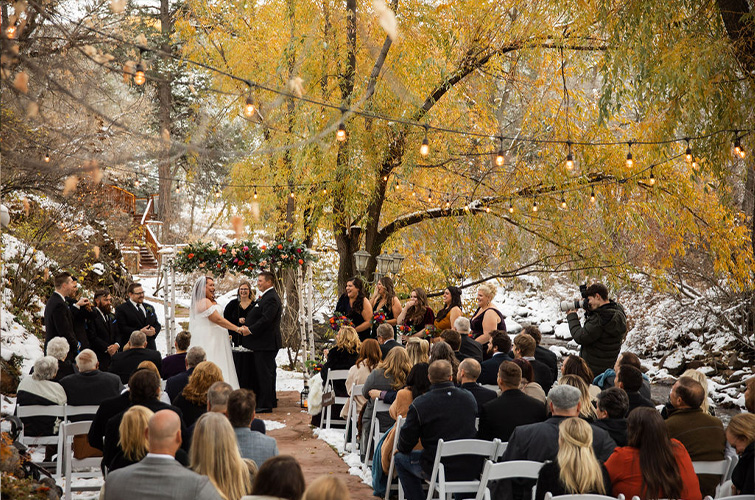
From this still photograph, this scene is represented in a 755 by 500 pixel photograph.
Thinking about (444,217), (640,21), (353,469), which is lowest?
(353,469)

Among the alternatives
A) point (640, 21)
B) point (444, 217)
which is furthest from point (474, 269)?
point (640, 21)

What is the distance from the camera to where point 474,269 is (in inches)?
528

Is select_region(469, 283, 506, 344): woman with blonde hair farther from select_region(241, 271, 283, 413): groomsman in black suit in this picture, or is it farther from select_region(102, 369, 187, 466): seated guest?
select_region(102, 369, 187, 466): seated guest

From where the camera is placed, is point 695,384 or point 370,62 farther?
point 370,62

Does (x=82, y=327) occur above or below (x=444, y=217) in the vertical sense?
below

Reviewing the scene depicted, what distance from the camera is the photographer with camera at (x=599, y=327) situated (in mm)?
7391

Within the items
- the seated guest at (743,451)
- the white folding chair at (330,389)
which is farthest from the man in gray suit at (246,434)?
the white folding chair at (330,389)

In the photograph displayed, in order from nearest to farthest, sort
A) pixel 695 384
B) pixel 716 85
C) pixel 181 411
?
pixel 695 384 → pixel 181 411 → pixel 716 85

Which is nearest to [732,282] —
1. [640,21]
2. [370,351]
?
[640,21]

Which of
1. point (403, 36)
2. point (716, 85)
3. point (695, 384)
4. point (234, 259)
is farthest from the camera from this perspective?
point (403, 36)

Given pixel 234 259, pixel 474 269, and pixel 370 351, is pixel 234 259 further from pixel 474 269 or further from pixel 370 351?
pixel 474 269

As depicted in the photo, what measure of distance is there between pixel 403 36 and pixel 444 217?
3.30m

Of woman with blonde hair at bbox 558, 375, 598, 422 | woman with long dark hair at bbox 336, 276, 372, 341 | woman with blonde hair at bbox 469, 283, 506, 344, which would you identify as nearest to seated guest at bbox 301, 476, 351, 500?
woman with blonde hair at bbox 558, 375, 598, 422

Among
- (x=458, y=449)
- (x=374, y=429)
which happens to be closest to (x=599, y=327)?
(x=374, y=429)
